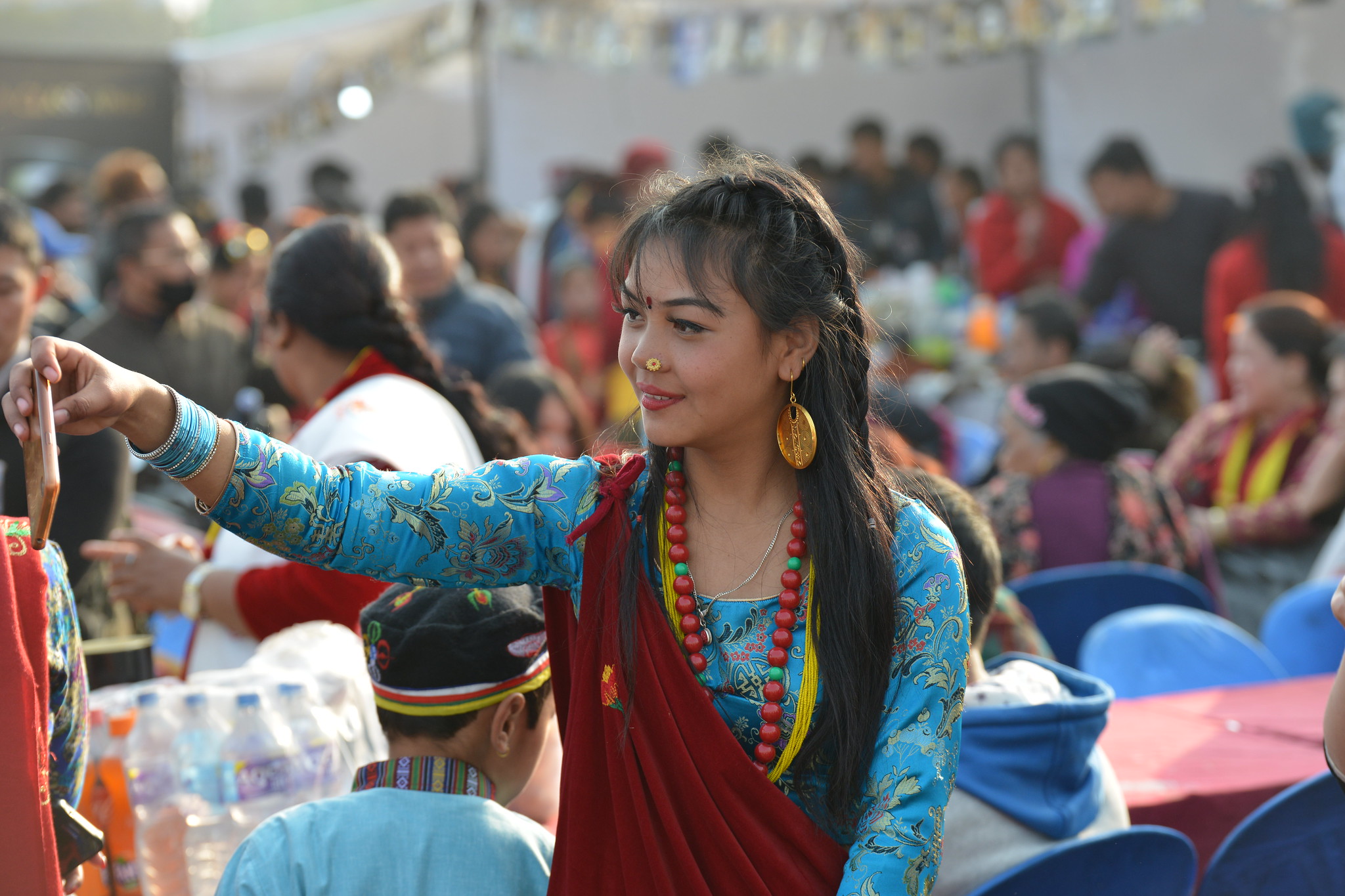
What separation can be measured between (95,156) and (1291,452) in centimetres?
814

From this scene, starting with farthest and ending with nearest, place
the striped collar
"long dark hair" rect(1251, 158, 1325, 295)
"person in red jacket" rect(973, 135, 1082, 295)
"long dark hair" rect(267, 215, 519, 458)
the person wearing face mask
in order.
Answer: "person in red jacket" rect(973, 135, 1082, 295)
"long dark hair" rect(1251, 158, 1325, 295)
the person wearing face mask
"long dark hair" rect(267, 215, 519, 458)
the striped collar

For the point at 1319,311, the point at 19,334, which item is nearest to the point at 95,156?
the point at 19,334

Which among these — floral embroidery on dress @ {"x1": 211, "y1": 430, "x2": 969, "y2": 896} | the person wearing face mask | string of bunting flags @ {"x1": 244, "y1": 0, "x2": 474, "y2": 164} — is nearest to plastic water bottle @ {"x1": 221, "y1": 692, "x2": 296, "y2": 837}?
floral embroidery on dress @ {"x1": 211, "y1": 430, "x2": 969, "y2": 896}

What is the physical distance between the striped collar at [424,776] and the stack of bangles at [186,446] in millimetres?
532

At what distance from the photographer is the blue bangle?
1308mm

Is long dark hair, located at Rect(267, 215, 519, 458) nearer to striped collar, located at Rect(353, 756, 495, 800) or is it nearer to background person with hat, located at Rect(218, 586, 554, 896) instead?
background person with hat, located at Rect(218, 586, 554, 896)

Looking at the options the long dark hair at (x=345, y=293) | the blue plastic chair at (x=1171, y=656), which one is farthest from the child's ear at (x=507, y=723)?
the blue plastic chair at (x=1171, y=656)

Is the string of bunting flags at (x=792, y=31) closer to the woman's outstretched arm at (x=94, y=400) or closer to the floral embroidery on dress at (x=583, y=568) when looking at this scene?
the floral embroidery on dress at (x=583, y=568)

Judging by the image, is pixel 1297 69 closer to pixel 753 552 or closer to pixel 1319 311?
pixel 1319 311

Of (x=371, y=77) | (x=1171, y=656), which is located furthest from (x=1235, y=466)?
(x=371, y=77)

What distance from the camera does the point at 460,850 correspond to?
5.25ft

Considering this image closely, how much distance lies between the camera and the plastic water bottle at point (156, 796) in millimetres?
1940

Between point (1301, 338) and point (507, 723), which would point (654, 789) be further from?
point (1301, 338)

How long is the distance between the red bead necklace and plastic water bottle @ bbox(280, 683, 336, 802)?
783 mm
